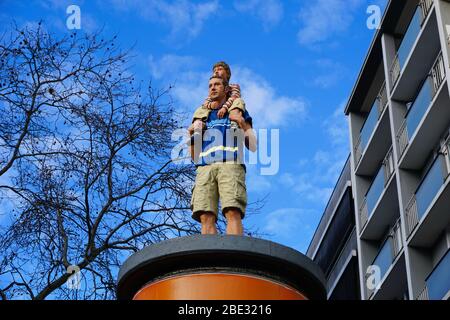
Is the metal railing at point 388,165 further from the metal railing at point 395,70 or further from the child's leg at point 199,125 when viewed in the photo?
the child's leg at point 199,125

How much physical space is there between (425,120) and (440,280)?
4.38 meters

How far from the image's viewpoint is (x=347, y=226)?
29.6 m

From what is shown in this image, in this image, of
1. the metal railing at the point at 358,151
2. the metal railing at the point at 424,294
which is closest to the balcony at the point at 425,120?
the metal railing at the point at 424,294

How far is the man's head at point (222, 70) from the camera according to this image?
9.63m

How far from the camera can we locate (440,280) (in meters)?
19.5

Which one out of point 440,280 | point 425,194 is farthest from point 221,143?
point 425,194

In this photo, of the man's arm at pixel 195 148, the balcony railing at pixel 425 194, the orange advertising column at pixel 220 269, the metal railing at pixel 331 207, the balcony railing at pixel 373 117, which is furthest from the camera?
the metal railing at pixel 331 207

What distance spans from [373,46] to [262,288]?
67.8 feet

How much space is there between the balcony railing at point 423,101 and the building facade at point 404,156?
3 centimetres

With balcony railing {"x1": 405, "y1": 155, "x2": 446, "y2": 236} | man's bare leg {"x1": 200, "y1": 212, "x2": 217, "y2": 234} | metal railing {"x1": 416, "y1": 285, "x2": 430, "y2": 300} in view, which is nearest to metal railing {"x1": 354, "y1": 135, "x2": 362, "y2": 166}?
balcony railing {"x1": 405, "y1": 155, "x2": 446, "y2": 236}

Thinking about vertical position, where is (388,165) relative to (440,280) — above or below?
above

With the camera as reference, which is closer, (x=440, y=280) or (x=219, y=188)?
(x=219, y=188)

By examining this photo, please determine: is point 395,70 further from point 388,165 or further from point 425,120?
point 425,120

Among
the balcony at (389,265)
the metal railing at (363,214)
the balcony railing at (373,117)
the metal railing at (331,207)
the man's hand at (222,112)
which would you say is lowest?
the man's hand at (222,112)
